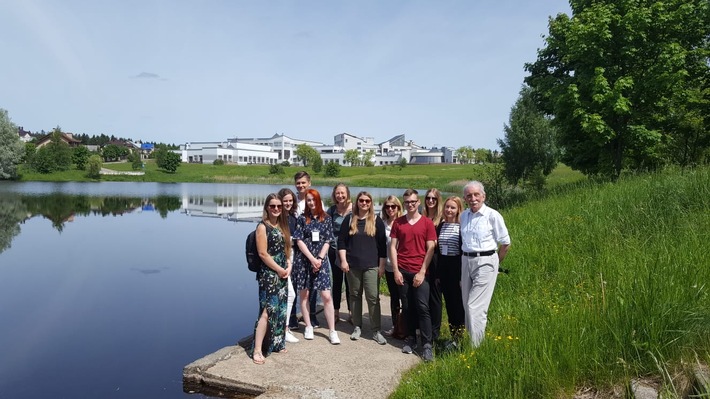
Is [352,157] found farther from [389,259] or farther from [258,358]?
[258,358]

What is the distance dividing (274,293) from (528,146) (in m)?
31.8

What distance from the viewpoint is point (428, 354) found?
5.18 m

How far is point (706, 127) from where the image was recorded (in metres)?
15.7

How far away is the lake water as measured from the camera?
5863mm

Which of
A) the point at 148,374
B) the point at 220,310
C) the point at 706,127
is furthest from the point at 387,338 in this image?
the point at 706,127

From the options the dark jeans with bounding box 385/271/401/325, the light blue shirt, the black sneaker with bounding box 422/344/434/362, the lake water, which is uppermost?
the light blue shirt

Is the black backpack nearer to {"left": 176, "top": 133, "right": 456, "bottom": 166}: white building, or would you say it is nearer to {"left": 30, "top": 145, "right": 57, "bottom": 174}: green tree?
{"left": 30, "top": 145, "right": 57, "bottom": 174}: green tree

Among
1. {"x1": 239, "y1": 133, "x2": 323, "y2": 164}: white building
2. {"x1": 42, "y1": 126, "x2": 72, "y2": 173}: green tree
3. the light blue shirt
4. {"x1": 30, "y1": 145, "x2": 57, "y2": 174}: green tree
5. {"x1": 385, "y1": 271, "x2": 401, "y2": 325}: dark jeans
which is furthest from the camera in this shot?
{"x1": 239, "y1": 133, "x2": 323, "y2": 164}: white building

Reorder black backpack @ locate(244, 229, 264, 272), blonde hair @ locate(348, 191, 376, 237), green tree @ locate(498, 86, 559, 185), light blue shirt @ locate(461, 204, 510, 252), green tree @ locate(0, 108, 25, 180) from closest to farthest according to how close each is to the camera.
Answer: light blue shirt @ locate(461, 204, 510, 252)
black backpack @ locate(244, 229, 264, 272)
blonde hair @ locate(348, 191, 376, 237)
green tree @ locate(498, 86, 559, 185)
green tree @ locate(0, 108, 25, 180)

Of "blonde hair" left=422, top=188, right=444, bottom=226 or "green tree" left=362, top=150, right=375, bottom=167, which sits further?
"green tree" left=362, top=150, right=375, bottom=167

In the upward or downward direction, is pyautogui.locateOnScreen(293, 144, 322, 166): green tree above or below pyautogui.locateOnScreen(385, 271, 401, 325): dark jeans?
above

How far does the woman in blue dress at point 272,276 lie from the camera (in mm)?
5141

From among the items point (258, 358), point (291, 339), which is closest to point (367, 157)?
point (291, 339)

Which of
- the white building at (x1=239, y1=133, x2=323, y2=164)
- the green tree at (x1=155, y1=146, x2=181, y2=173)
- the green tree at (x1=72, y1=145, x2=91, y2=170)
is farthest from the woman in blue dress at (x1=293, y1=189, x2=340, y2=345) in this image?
the white building at (x1=239, y1=133, x2=323, y2=164)
